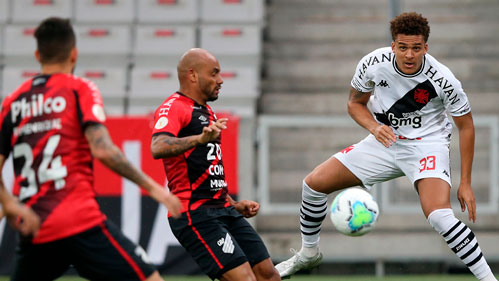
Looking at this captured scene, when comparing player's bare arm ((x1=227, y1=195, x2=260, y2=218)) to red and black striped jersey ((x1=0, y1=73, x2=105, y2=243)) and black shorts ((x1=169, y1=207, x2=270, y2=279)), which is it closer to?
black shorts ((x1=169, y1=207, x2=270, y2=279))

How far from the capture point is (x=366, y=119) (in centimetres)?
661

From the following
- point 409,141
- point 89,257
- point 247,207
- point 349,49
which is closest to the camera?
point 89,257

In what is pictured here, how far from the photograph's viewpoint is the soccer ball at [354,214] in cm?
681

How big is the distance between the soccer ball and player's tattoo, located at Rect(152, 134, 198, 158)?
7.31ft

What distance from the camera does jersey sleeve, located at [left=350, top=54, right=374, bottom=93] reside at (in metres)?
6.55

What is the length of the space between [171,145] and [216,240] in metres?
0.70

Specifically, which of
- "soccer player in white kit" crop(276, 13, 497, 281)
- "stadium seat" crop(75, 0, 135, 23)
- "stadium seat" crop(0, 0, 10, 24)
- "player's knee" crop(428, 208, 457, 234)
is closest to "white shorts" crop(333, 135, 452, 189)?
"soccer player in white kit" crop(276, 13, 497, 281)

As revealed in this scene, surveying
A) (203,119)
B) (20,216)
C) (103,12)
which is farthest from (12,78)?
(20,216)

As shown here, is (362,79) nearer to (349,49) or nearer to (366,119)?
(366,119)

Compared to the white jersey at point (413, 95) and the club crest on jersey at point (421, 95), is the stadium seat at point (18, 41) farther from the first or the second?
the club crest on jersey at point (421, 95)

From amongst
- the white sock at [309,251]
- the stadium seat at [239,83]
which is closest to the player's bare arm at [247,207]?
the white sock at [309,251]

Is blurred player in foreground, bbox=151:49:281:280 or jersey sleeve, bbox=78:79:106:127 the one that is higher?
jersey sleeve, bbox=78:79:106:127

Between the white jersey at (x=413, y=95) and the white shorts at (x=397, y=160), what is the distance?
11cm

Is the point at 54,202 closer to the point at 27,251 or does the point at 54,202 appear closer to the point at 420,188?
the point at 27,251
